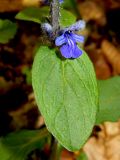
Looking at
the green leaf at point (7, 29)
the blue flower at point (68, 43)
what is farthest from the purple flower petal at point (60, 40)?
the green leaf at point (7, 29)

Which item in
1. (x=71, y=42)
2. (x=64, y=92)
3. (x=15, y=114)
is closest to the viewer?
(x=71, y=42)

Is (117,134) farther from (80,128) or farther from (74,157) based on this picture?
(80,128)

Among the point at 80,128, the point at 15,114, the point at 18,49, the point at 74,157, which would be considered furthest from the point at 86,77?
the point at 18,49

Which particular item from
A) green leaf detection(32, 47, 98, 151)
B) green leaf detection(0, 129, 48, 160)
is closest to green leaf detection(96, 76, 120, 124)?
green leaf detection(0, 129, 48, 160)

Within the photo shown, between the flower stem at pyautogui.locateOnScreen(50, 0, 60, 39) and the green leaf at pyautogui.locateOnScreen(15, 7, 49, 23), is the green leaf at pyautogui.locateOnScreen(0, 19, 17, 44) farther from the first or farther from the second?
the flower stem at pyautogui.locateOnScreen(50, 0, 60, 39)

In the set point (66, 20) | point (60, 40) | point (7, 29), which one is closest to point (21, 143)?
point (7, 29)

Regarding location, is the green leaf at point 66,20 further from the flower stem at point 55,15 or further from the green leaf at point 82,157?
the green leaf at point 82,157
